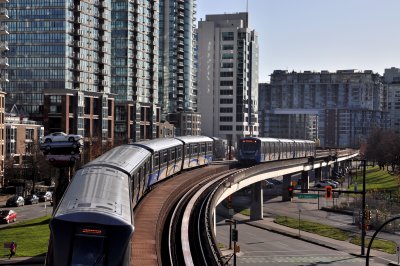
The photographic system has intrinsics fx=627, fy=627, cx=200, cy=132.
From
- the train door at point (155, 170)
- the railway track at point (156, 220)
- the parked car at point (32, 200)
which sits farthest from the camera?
the parked car at point (32, 200)

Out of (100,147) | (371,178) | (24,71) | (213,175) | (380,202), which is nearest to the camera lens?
(213,175)

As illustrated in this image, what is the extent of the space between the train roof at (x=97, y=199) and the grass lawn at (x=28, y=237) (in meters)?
23.5

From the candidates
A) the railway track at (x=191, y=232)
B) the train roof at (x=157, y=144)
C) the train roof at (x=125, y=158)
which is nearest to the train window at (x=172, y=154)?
the train roof at (x=157, y=144)

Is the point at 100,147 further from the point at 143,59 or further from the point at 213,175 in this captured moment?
the point at 143,59

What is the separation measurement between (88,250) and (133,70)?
127530 millimetres

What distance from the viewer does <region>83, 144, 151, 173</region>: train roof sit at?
32.2 m

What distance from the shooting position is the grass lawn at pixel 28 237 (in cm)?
4972

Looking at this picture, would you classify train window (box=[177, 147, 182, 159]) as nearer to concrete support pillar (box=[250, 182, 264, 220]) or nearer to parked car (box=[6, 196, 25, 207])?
parked car (box=[6, 196, 25, 207])

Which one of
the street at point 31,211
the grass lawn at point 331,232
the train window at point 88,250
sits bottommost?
the grass lawn at point 331,232

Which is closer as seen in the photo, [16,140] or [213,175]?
[213,175]

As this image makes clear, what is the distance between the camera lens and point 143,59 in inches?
5920

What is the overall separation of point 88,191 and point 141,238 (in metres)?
6.77

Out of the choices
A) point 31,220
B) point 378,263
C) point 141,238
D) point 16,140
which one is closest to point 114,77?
point 16,140

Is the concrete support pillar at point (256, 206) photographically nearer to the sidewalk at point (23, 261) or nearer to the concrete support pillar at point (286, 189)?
the concrete support pillar at point (286, 189)
